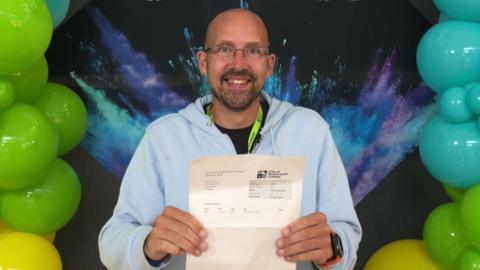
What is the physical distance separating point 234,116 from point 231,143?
0.29 ft

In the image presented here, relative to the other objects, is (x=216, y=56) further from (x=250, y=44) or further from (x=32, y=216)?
(x=32, y=216)

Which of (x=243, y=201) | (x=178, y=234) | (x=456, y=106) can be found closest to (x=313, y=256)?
(x=243, y=201)

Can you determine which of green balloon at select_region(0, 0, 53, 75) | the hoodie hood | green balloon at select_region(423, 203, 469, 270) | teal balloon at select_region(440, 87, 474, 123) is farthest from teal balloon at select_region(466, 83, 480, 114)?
green balloon at select_region(0, 0, 53, 75)

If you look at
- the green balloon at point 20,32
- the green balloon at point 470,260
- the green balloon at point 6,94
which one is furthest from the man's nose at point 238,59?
the green balloon at point 470,260

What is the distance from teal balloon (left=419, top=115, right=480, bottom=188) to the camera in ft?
5.65

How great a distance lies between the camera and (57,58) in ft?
7.65

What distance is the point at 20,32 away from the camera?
1612mm

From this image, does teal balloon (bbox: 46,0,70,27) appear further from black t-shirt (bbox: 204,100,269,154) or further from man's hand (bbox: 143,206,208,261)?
man's hand (bbox: 143,206,208,261)

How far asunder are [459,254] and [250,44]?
101cm

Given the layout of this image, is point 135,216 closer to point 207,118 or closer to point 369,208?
point 207,118

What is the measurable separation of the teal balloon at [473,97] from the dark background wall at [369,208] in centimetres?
Result: 69

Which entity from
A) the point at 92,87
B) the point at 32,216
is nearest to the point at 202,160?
the point at 32,216

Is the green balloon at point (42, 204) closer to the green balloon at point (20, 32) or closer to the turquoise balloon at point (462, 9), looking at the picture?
the green balloon at point (20, 32)

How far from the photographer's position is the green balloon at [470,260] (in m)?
1.74
